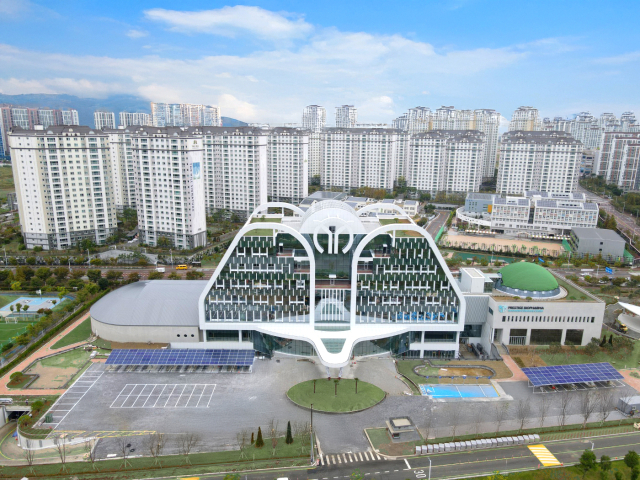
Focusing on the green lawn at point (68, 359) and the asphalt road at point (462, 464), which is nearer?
the asphalt road at point (462, 464)

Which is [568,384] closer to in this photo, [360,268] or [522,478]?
[522,478]

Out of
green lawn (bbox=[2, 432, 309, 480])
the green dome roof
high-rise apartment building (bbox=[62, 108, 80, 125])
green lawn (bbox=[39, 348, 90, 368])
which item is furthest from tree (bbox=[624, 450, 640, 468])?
high-rise apartment building (bbox=[62, 108, 80, 125])

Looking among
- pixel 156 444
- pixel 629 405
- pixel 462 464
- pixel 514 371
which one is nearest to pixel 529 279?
pixel 514 371

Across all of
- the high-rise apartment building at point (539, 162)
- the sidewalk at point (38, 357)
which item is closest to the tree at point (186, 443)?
the sidewalk at point (38, 357)

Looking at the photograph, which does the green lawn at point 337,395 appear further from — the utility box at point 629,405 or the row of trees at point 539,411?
the utility box at point 629,405

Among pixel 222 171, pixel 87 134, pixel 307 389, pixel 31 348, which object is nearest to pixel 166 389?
pixel 307 389

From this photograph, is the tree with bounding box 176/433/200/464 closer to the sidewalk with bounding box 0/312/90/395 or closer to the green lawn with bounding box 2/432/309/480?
the green lawn with bounding box 2/432/309/480
